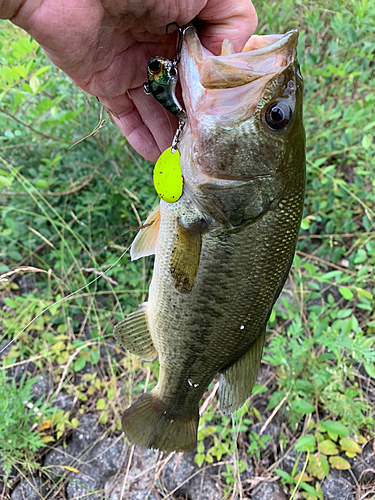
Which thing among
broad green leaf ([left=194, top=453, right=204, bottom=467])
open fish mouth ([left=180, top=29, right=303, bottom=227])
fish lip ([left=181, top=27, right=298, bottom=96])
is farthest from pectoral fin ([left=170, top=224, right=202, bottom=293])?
broad green leaf ([left=194, top=453, right=204, bottom=467])

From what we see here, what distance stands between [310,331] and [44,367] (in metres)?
2.14

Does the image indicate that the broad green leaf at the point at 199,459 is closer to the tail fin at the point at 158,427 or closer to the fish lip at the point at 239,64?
the tail fin at the point at 158,427

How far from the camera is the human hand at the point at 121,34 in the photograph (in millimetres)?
1331

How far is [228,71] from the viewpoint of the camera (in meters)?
1.15

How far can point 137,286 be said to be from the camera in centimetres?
284

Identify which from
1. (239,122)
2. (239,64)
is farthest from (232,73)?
(239,122)

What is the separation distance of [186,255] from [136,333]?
0.61m

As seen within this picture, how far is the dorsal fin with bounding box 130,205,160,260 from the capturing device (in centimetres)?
160

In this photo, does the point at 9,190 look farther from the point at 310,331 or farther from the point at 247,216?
the point at 310,331

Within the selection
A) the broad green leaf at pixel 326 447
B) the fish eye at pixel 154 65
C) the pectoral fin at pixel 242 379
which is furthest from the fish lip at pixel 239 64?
the broad green leaf at pixel 326 447

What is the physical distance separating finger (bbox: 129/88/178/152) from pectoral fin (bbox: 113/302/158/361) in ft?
2.81

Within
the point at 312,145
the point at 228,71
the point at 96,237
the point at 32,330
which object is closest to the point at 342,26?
the point at 312,145

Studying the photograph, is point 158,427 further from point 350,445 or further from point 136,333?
point 350,445

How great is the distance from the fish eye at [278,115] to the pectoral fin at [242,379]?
889mm
